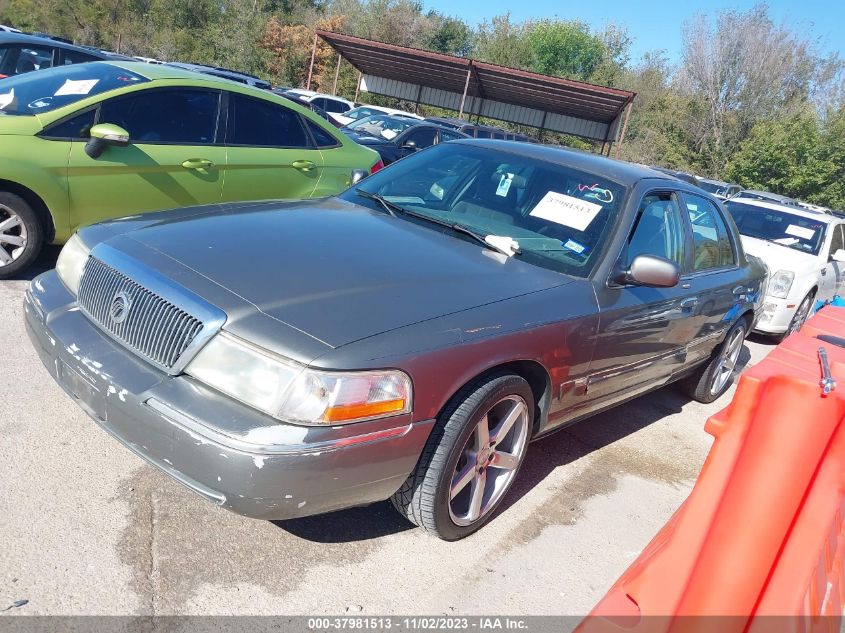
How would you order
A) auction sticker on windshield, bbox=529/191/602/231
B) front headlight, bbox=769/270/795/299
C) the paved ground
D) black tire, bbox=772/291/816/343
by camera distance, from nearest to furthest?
1. the paved ground
2. auction sticker on windshield, bbox=529/191/602/231
3. front headlight, bbox=769/270/795/299
4. black tire, bbox=772/291/816/343

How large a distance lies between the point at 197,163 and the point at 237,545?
353 centimetres

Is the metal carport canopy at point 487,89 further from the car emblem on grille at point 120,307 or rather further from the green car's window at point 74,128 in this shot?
the car emblem on grille at point 120,307

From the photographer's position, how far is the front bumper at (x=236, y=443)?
7.86 feet

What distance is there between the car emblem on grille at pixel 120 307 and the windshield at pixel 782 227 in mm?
7482

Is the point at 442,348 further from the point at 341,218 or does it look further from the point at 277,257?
the point at 341,218

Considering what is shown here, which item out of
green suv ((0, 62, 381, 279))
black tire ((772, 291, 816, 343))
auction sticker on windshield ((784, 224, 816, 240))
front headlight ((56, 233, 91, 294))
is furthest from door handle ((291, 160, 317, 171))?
auction sticker on windshield ((784, 224, 816, 240))

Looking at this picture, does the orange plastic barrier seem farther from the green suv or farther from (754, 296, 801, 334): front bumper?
(754, 296, 801, 334): front bumper

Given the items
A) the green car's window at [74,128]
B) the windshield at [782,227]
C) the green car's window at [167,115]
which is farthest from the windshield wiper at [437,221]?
the windshield at [782,227]

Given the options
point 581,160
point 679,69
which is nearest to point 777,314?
point 581,160

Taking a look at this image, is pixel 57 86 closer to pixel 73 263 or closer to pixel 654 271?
pixel 73 263

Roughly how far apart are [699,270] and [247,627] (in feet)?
11.2

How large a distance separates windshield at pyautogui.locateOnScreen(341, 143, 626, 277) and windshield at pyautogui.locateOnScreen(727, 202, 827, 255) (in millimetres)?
5358

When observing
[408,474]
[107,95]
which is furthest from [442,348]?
[107,95]

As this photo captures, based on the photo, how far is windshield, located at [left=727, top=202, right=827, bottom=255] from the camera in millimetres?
8703
